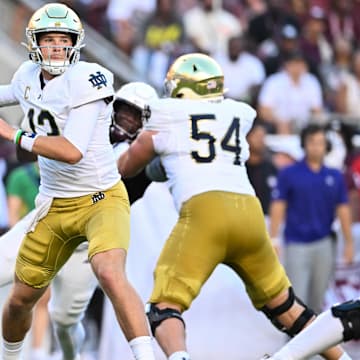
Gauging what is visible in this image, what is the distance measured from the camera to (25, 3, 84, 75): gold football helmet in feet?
21.9

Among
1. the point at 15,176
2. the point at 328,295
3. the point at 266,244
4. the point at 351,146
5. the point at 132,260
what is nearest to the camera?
the point at 266,244

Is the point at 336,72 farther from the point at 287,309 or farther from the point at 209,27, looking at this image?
the point at 287,309

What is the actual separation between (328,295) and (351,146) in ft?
5.59

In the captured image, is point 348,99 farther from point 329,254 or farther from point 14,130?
point 14,130

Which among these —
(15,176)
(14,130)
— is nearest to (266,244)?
(14,130)

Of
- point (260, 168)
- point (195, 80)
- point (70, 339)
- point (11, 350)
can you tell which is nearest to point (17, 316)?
point (11, 350)

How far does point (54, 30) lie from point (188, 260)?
53.7 inches

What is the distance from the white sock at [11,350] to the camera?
7.04 m

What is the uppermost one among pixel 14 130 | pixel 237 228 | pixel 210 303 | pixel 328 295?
pixel 14 130

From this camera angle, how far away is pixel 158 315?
673 centimetres

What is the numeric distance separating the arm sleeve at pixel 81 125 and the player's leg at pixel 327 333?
55.5 inches

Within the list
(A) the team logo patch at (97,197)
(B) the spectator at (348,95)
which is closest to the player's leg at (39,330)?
(A) the team logo patch at (97,197)

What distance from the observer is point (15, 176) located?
31.0ft

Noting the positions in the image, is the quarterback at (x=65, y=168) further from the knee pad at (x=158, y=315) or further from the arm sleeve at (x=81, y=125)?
the knee pad at (x=158, y=315)
